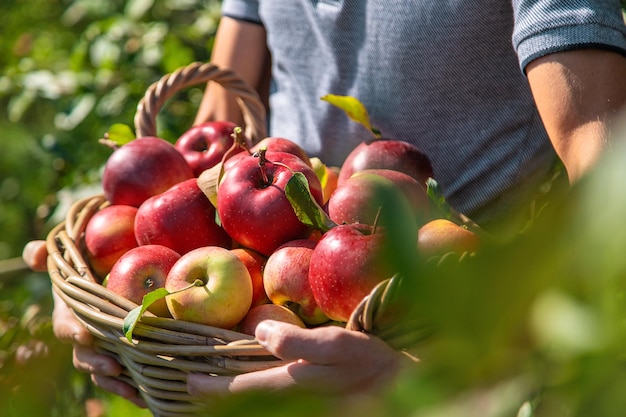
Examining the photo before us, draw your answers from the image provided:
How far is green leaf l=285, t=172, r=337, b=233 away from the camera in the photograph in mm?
938

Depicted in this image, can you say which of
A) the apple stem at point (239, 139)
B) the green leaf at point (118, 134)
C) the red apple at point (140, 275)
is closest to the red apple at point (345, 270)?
the red apple at point (140, 275)

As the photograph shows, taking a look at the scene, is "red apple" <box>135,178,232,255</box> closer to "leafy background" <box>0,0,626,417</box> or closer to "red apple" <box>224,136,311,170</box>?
"red apple" <box>224,136,311,170</box>

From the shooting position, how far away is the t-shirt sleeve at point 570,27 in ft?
3.15

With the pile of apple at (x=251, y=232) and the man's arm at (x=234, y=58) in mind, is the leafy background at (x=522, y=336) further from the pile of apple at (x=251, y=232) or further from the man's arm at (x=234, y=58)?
the man's arm at (x=234, y=58)

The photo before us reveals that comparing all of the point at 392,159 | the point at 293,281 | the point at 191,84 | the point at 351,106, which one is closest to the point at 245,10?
the point at 191,84

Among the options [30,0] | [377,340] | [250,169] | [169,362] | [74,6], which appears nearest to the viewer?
[377,340]

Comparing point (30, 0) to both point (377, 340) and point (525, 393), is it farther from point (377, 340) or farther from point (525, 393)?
point (525, 393)

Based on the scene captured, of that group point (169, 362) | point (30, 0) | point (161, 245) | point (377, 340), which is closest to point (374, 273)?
point (377, 340)

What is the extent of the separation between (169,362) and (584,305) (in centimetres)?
73

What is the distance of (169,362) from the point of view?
34.7 inches

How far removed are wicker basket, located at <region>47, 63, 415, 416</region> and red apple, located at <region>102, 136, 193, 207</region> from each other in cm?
12

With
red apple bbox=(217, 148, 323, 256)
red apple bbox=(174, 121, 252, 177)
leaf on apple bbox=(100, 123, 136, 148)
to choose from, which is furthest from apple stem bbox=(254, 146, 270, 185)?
leaf on apple bbox=(100, 123, 136, 148)

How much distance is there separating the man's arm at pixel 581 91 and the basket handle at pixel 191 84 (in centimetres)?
61

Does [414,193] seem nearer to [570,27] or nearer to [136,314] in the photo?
[570,27]
